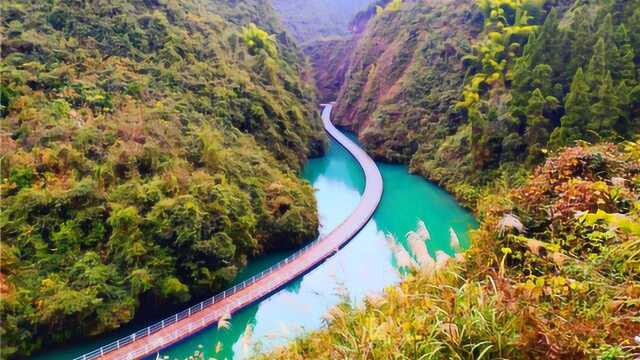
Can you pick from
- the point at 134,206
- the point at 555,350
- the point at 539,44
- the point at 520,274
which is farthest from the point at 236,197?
the point at 539,44

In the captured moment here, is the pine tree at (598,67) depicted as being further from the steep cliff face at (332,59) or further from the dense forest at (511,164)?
the steep cliff face at (332,59)

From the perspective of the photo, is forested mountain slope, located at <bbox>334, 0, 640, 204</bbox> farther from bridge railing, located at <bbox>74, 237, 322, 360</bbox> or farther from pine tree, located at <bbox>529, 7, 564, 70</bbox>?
bridge railing, located at <bbox>74, 237, 322, 360</bbox>

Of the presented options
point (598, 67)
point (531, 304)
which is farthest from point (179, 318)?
point (598, 67)

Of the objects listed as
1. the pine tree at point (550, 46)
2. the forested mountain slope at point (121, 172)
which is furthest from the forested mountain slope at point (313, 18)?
the pine tree at point (550, 46)

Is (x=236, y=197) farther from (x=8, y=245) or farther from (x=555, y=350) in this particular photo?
(x=555, y=350)

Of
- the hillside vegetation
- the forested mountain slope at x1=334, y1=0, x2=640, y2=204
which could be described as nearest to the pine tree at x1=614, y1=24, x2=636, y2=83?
the forested mountain slope at x1=334, y1=0, x2=640, y2=204

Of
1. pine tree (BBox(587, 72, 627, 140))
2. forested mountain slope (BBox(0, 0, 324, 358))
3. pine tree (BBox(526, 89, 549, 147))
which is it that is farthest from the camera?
pine tree (BBox(526, 89, 549, 147))

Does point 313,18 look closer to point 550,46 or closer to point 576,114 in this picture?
point 550,46
